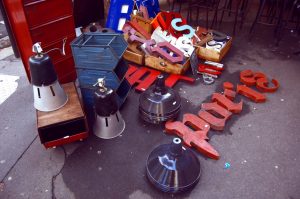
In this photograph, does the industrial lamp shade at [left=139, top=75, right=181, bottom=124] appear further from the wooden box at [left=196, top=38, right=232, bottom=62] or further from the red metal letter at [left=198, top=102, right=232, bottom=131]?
the wooden box at [left=196, top=38, right=232, bottom=62]

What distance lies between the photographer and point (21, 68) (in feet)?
15.6

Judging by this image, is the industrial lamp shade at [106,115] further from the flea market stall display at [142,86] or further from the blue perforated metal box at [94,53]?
the blue perforated metal box at [94,53]

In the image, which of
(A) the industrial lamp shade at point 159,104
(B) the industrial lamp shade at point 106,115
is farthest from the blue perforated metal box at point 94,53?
(A) the industrial lamp shade at point 159,104

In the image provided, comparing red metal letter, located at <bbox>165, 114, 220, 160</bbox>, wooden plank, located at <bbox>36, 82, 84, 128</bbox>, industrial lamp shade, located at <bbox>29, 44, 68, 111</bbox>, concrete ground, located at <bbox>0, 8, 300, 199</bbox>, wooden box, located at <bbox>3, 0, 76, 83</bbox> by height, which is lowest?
concrete ground, located at <bbox>0, 8, 300, 199</bbox>

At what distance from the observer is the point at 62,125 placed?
3.07 m

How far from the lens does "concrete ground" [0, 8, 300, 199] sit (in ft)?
9.31

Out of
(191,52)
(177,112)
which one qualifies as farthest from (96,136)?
(191,52)

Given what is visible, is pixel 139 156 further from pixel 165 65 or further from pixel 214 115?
pixel 165 65

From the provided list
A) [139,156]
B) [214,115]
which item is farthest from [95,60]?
[214,115]

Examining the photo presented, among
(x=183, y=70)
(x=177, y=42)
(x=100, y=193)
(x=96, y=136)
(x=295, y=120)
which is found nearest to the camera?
(x=100, y=193)

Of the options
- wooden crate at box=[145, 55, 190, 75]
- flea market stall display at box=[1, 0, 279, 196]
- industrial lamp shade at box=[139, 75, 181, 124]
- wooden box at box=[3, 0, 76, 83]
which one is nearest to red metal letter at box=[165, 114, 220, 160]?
flea market stall display at box=[1, 0, 279, 196]

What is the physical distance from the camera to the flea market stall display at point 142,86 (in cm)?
295

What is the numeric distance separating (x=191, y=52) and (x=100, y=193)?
9.46 ft

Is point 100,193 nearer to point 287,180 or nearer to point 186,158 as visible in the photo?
point 186,158
